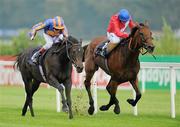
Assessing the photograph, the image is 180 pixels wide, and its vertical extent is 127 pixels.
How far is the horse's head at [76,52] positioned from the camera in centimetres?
1406

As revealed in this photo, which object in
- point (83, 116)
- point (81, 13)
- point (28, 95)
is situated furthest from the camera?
point (81, 13)

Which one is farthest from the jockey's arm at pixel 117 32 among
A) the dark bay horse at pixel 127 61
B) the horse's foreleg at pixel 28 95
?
the horse's foreleg at pixel 28 95

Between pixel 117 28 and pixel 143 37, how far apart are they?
43.9 inches

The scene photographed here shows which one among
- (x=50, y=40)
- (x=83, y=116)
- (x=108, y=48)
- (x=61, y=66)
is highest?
(x=50, y=40)

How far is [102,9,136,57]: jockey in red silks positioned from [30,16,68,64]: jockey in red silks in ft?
2.97

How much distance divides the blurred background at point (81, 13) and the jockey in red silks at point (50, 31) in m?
55.4

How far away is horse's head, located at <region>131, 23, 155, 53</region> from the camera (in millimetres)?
14031

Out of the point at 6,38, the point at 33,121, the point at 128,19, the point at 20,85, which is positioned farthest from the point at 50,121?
the point at 6,38

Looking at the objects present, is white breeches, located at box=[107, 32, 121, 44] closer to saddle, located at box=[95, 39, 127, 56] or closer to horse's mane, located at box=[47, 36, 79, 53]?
saddle, located at box=[95, 39, 127, 56]

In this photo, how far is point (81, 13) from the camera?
79.6 metres

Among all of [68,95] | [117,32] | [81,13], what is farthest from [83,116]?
[81,13]

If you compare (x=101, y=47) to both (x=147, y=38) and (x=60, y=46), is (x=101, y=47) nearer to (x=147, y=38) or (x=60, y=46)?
(x=60, y=46)

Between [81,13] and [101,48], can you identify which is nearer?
[101,48]

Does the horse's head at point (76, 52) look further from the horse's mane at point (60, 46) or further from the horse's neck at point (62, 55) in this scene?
the horse's neck at point (62, 55)
